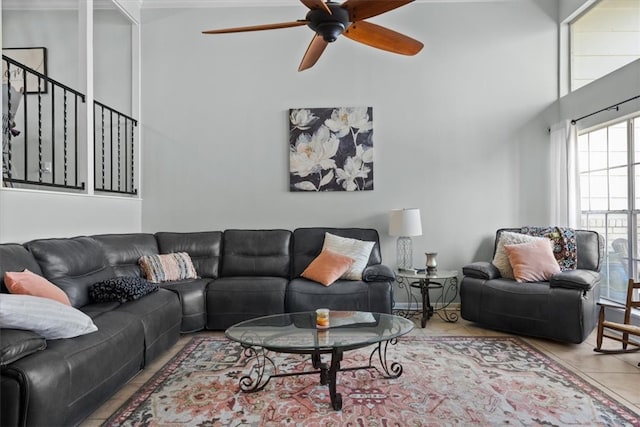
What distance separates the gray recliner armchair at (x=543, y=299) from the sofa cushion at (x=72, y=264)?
130 inches

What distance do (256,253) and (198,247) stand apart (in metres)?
0.63

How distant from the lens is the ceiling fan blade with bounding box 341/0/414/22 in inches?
84.8

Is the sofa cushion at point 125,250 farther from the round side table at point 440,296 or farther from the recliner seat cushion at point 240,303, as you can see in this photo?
the round side table at point 440,296

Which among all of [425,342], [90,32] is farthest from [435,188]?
[90,32]

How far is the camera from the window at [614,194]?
3682 millimetres

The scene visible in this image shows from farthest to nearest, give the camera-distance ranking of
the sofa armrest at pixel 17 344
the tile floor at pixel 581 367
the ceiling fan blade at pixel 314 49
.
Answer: the ceiling fan blade at pixel 314 49, the tile floor at pixel 581 367, the sofa armrest at pixel 17 344

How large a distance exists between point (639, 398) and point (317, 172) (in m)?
3.34

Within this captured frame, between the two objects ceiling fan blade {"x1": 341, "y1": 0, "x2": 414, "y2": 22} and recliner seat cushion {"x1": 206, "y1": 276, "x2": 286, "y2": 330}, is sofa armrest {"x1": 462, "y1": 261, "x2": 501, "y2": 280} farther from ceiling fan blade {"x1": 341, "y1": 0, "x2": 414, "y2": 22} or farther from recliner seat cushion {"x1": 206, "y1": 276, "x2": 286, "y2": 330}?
ceiling fan blade {"x1": 341, "y1": 0, "x2": 414, "y2": 22}

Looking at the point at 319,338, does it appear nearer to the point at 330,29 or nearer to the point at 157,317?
the point at 157,317

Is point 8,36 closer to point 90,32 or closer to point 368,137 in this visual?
point 90,32

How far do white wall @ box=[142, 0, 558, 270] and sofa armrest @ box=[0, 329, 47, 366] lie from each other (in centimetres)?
287

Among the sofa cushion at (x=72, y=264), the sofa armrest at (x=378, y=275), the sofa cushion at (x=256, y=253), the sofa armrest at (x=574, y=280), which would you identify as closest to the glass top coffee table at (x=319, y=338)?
the sofa armrest at (x=378, y=275)

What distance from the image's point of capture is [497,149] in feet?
15.1

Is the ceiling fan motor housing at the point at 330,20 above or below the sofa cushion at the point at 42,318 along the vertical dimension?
above
